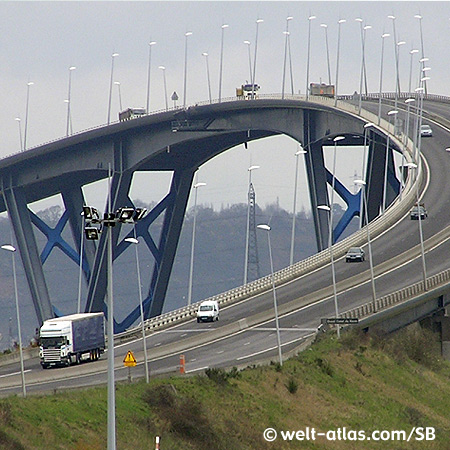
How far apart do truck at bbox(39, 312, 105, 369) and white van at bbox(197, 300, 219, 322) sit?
51.4ft

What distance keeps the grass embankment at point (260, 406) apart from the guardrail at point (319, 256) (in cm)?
1801

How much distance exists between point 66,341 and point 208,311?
19.6 metres

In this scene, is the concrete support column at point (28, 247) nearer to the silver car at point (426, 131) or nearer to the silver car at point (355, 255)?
the silver car at point (426, 131)

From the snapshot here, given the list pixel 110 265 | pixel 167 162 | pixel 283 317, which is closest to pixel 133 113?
pixel 167 162

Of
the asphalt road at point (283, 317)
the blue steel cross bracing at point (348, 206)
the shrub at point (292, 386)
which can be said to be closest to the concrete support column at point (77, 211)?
the blue steel cross bracing at point (348, 206)

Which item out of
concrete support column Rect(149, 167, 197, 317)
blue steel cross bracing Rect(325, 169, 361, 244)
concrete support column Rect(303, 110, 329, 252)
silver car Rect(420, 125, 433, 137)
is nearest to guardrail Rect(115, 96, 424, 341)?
concrete support column Rect(303, 110, 329, 252)

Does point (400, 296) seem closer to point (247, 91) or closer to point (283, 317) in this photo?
point (283, 317)

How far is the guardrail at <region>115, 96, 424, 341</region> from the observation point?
89.0 metres

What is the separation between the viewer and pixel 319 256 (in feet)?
341

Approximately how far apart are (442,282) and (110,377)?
54.8 m

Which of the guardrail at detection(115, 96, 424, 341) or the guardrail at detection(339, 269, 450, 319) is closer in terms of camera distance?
the guardrail at detection(339, 269, 450, 319)

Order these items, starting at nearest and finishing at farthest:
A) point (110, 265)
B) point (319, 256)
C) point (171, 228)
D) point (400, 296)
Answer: point (110, 265), point (400, 296), point (319, 256), point (171, 228)

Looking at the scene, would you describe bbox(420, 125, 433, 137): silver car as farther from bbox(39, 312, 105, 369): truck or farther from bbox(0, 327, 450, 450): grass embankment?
bbox(39, 312, 105, 369): truck

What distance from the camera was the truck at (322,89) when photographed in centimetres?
14088
